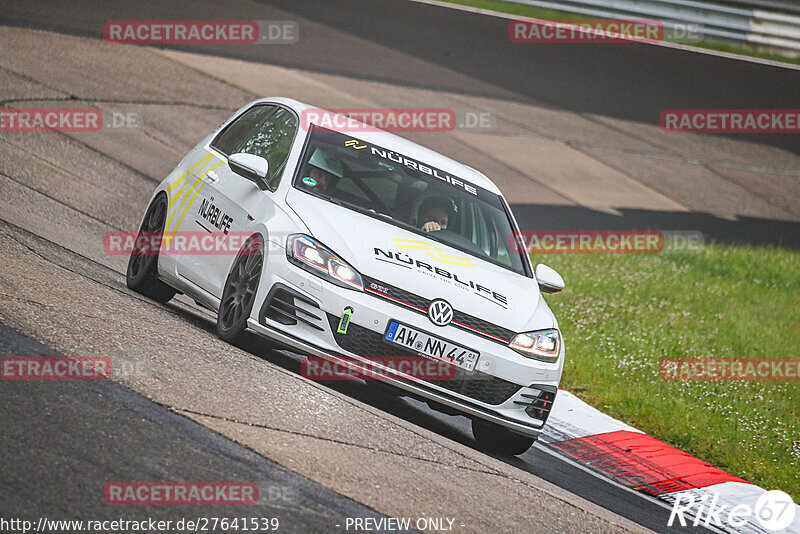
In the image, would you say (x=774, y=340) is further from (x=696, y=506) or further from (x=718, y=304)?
(x=696, y=506)

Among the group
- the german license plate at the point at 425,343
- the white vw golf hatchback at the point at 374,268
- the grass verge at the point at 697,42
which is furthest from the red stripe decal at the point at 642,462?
the grass verge at the point at 697,42

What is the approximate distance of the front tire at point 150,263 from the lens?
329 inches

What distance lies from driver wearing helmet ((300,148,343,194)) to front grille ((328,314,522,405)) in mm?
1251

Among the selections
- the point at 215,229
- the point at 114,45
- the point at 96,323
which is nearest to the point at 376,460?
the point at 96,323

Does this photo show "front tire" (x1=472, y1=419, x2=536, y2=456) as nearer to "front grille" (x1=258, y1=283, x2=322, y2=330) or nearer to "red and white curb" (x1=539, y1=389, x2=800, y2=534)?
"red and white curb" (x1=539, y1=389, x2=800, y2=534)

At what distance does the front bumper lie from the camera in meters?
6.51

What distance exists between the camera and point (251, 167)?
23.8ft

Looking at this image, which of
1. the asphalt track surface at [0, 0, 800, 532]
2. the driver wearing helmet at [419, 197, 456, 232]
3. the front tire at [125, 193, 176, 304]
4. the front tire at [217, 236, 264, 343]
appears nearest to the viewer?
the front tire at [217, 236, 264, 343]

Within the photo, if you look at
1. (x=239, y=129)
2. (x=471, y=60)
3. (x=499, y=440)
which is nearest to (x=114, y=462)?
(x=499, y=440)

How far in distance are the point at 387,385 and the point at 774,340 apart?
6671 millimetres

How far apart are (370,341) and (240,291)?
3.24ft

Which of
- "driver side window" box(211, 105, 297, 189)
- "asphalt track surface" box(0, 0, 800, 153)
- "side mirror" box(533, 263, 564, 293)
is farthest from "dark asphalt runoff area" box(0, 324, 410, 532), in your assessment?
"asphalt track surface" box(0, 0, 800, 153)

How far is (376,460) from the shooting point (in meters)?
5.73

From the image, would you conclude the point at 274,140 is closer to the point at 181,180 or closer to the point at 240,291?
the point at 181,180
